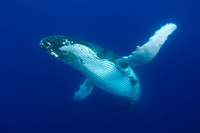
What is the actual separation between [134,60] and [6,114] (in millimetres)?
12520

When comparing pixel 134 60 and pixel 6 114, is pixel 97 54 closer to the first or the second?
pixel 134 60

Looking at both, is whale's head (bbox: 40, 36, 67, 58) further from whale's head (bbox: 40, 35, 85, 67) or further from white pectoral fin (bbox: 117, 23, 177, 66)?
white pectoral fin (bbox: 117, 23, 177, 66)

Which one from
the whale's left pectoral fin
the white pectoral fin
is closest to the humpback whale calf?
the white pectoral fin

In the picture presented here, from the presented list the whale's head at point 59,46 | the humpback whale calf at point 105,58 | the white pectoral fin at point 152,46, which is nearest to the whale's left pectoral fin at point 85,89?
the humpback whale calf at point 105,58

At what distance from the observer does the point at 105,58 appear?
5.21 meters

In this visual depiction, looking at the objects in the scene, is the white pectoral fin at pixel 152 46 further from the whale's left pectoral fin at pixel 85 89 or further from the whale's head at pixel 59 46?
the whale's left pectoral fin at pixel 85 89

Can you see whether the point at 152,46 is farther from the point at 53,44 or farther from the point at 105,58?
the point at 53,44

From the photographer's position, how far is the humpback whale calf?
4344 mm

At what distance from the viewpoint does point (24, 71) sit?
46.2 ft

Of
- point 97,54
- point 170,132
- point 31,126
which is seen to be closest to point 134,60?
point 97,54

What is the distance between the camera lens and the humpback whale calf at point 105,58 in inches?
171

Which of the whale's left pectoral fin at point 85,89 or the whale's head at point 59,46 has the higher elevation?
the whale's left pectoral fin at point 85,89

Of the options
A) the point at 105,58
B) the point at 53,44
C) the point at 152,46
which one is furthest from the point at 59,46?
the point at 152,46

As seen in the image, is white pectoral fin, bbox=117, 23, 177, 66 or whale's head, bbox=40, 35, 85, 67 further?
white pectoral fin, bbox=117, 23, 177, 66
